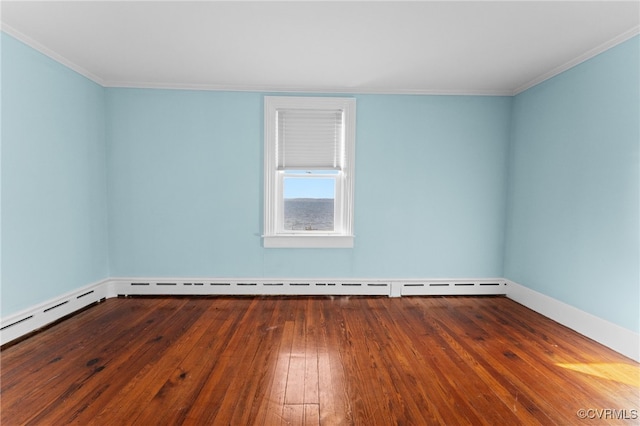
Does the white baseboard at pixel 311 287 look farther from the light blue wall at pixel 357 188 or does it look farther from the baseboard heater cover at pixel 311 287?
the light blue wall at pixel 357 188

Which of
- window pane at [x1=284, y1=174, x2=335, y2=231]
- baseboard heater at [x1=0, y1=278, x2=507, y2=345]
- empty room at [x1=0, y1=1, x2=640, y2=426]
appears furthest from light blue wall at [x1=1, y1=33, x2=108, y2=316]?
Answer: window pane at [x1=284, y1=174, x2=335, y2=231]

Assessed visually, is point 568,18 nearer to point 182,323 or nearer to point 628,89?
point 628,89

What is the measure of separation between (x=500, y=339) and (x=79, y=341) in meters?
3.63

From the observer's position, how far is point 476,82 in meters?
3.70

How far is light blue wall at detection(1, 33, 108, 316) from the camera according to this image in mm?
2668

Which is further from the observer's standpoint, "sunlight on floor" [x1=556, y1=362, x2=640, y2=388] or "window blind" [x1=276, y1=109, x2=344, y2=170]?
"window blind" [x1=276, y1=109, x2=344, y2=170]

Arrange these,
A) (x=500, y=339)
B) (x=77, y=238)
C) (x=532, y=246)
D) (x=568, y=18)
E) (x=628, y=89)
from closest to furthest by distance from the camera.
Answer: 1. (x=568, y=18)
2. (x=628, y=89)
3. (x=500, y=339)
4. (x=77, y=238)
5. (x=532, y=246)

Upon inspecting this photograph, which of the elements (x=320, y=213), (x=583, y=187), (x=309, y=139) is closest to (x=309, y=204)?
(x=320, y=213)

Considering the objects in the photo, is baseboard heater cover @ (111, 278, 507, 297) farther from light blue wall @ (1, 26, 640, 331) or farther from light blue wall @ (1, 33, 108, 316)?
light blue wall @ (1, 33, 108, 316)

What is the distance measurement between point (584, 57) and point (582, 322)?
8.07 ft

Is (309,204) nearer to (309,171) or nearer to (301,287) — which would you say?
(309,171)

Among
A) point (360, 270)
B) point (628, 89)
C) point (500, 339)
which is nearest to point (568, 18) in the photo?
point (628, 89)

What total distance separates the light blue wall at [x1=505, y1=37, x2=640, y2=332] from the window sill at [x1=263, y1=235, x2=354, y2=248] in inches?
82.5

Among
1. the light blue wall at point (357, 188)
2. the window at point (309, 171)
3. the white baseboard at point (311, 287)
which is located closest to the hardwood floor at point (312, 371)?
the white baseboard at point (311, 287)
